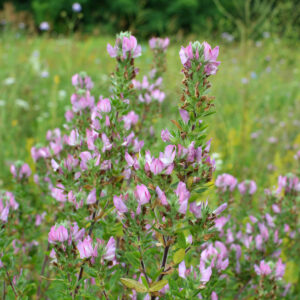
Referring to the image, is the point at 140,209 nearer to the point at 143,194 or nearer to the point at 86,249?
the point at 143,194

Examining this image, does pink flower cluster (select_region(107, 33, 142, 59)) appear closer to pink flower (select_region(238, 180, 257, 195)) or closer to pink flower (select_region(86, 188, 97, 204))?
pink flower (select_region(86, 188, 97, 204))

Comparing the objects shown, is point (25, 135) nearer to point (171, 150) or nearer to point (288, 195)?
point (288, 195)

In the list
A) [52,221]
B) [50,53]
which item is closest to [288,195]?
[52,221]

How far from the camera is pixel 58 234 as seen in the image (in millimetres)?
997

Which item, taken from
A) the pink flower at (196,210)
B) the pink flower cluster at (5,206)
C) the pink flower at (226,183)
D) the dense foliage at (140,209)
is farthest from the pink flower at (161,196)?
the pink flower at (226,183)

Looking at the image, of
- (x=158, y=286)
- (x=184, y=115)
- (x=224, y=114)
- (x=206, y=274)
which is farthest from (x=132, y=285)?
(x=224, y=114)

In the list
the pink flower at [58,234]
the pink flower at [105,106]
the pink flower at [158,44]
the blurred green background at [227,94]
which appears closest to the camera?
the pink flower at [58,234]

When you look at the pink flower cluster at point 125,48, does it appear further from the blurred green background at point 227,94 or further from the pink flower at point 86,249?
the pink flower at point 86,249

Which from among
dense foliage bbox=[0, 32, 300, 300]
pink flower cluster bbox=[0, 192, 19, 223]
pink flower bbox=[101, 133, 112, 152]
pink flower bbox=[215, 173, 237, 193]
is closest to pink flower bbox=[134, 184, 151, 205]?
dense foliage bbox=[0, 32, 300, 300]

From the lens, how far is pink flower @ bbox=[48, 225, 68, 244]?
39.0 inches

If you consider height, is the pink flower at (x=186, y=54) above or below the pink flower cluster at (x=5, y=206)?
above

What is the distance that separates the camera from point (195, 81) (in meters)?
0.93

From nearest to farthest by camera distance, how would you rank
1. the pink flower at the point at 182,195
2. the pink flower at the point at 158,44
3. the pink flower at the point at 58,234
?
the pink flower at the point at 182,195
the pink flower at the point at 58,234
the pink flower at the point at 158,44

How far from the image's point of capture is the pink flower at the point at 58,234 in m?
0.99
